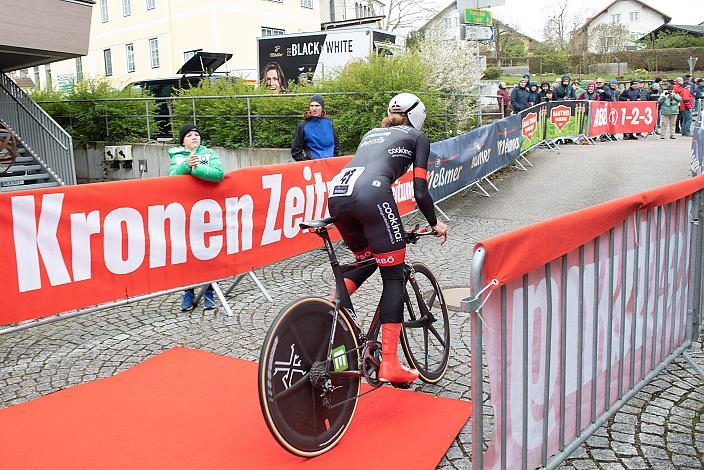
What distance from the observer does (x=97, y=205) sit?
561 cm

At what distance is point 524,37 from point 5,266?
287ft

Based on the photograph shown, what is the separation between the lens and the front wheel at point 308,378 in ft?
11.6

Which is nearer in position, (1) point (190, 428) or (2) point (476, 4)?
(1) point (190, 428)

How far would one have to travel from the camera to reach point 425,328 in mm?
4961

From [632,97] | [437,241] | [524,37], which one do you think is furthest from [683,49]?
[437,241]

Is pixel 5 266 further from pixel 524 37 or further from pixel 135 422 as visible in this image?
pixel 524 37

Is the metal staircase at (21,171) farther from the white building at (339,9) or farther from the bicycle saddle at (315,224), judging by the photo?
the white building at (339,9)

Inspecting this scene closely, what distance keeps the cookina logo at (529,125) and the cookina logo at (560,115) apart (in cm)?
160

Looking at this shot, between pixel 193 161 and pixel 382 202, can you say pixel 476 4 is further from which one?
pixel 382 202

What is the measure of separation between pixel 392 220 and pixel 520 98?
52.3 ft

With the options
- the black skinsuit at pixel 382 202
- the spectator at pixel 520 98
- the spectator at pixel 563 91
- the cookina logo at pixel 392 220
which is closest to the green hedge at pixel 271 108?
the spectator at pixel 520 98

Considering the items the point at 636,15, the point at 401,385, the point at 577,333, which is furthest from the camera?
the point at 636,15

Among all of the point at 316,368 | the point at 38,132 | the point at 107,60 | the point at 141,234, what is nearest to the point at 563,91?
the point at 38,132

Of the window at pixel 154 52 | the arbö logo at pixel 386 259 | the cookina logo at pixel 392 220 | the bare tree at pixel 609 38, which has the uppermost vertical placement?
the bare tree at pixel 609 38
